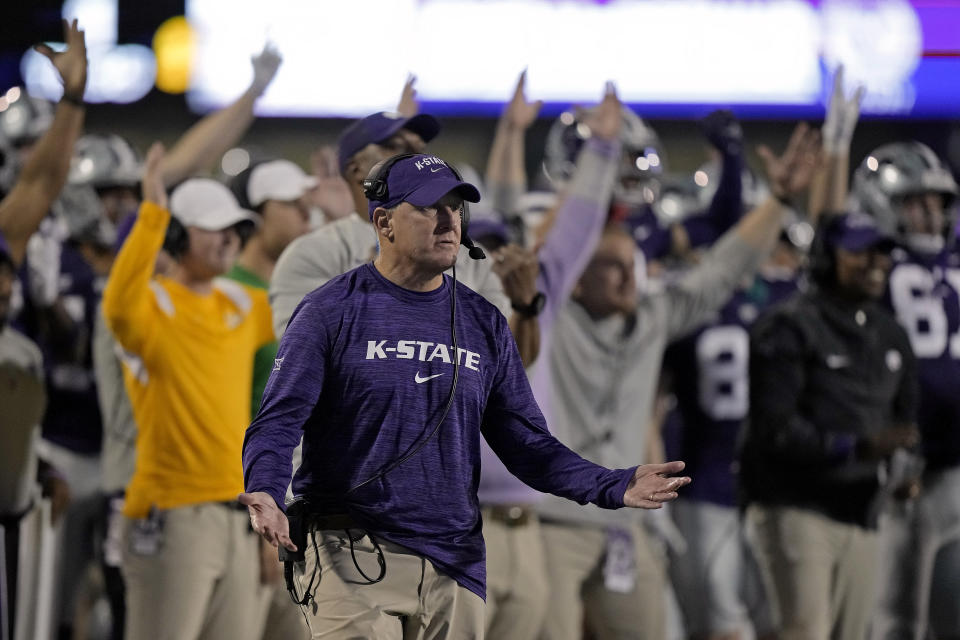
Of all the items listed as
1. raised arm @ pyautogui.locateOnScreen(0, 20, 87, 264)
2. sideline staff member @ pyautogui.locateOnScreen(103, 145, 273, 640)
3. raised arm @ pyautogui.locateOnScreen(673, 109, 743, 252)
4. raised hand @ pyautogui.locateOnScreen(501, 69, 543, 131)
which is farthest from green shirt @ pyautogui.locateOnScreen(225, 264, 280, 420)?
raised arm @ pyautogui.locateOnScreen(673, 109, 743, 252)

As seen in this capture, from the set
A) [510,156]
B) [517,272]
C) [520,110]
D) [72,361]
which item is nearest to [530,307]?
[517,272]

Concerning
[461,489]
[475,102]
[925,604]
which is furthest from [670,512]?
[475,102]

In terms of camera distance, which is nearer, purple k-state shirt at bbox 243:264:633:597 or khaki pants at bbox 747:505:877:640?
purple k-state shirt at bbox 243:264:633:597

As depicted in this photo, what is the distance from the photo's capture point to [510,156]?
7.73m

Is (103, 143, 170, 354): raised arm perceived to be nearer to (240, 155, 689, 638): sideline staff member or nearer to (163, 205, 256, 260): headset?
(163, 205, 256, 260): headset

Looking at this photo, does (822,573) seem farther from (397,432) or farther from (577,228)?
(397,432)

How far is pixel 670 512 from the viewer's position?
828 centimetres

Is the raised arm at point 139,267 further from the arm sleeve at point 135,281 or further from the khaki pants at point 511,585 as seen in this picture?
the khaki pants at point 511,585

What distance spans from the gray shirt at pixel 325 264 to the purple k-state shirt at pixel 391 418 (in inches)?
33.7

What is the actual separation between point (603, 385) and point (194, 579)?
6.06 feet

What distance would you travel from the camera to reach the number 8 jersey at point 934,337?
752 centimetres

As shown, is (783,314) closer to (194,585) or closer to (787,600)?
(787,600)

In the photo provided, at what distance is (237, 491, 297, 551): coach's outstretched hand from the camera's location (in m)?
3.43

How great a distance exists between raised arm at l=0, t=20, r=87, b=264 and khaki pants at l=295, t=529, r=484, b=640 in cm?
232
